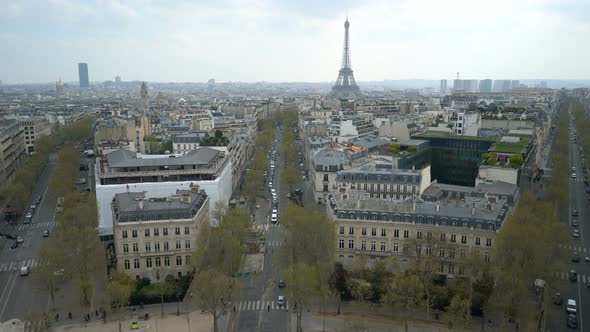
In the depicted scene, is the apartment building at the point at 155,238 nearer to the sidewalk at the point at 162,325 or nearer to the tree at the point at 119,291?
the tree at the point at 119,291

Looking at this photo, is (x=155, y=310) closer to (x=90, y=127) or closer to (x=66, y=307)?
(x=66, y=307)

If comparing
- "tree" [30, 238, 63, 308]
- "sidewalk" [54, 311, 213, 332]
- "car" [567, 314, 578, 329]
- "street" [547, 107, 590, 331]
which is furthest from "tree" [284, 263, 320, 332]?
"car" [567, 314, 578, 329]

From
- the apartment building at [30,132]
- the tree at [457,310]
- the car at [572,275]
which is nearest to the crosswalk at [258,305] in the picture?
the tree at [457,310]

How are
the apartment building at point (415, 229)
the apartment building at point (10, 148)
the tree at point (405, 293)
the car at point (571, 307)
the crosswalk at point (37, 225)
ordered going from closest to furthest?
the tree at point (405, 293), the car at point (571, 307), the apartment building at point (415, 229), the crosswalk at point (37, 225), the apartment building at point (10, 148)

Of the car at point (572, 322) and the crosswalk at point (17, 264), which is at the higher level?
the car at point (572, 322)

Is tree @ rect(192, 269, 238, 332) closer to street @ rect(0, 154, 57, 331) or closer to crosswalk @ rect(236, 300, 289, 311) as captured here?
crosswalk @ rect(236, 300, 289, 311)

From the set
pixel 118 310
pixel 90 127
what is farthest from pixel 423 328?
pixel 90 127

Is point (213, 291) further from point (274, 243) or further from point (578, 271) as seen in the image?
point (578, 271)
